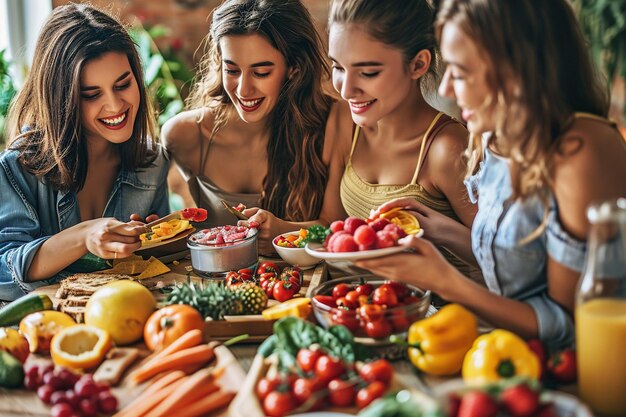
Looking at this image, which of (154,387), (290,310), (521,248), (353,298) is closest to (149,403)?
(154,387)

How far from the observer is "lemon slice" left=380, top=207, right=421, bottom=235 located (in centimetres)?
188

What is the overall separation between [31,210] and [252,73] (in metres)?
0.85

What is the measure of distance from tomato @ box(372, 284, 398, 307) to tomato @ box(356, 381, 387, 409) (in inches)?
12.8

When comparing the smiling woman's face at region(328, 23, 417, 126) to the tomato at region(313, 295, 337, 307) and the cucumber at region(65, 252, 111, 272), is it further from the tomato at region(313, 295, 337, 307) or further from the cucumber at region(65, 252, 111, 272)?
the cucumber at region(65, 252, 111, 272)

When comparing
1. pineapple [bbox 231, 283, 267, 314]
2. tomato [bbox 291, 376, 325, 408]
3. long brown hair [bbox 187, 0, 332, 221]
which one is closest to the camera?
tomato [bbox 291, 376, 325, 408]

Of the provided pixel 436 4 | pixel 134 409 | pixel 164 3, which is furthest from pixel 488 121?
pixel 164 3

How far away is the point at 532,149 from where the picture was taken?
148 cm

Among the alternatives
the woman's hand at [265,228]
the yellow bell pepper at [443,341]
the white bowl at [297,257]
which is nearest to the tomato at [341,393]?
the yellow bell pepper at [443,341]

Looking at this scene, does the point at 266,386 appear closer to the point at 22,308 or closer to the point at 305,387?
the point at 305,387

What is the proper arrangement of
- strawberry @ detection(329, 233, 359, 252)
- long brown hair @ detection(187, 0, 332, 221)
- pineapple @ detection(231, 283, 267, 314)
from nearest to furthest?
strawberry @ detection(329, 233, 359, 252)
pineapple @ detection(231, 283, 267, 314)
long brown hair @ detection(187, 0, 332, 221)

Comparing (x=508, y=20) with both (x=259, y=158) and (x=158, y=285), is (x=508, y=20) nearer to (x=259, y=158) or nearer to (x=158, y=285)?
(x=158, y=285)

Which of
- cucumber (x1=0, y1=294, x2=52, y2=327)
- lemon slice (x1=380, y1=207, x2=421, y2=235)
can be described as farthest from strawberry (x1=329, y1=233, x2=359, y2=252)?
cucumber (x1=0, y1=294, x2=52, y2=327)

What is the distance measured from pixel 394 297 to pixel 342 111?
1.11 m

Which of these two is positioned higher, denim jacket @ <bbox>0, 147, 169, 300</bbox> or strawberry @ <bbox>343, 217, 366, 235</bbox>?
strawberry @ <bbox>343, 217, 366, 235</bbox>
